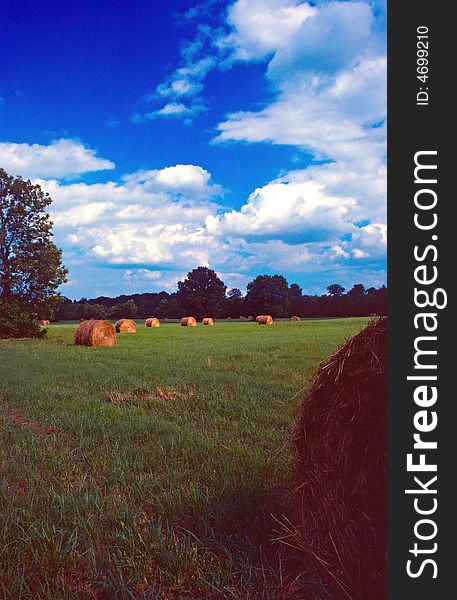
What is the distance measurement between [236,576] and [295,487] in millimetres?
810

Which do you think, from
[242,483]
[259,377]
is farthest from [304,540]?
[259,377]

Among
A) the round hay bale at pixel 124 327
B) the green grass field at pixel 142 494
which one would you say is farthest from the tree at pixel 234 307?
the green grass field at pixel 142 494

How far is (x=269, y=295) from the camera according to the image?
88875 millimetres

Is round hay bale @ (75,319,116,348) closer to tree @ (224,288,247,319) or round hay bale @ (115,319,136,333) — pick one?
round hay bale @ (115,319,136,333)

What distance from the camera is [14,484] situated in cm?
474

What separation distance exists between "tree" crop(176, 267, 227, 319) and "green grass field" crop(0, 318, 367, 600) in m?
82.6

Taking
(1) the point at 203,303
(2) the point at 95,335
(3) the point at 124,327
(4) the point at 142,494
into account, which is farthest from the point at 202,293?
(4) the point at 142,494

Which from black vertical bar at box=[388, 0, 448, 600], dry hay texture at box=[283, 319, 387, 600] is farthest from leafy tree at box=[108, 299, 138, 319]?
black vertical bar at box=[388, 0, 448, 600]

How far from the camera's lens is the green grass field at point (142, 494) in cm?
320

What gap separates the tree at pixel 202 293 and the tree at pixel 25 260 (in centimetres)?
5353

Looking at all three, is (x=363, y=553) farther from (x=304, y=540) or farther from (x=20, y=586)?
(x=20, y=586)

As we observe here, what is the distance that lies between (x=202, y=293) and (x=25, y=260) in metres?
56.8

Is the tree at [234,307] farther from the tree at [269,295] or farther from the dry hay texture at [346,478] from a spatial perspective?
the dry hay texture at [346,478]

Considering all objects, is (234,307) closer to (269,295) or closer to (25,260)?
(269,295)
